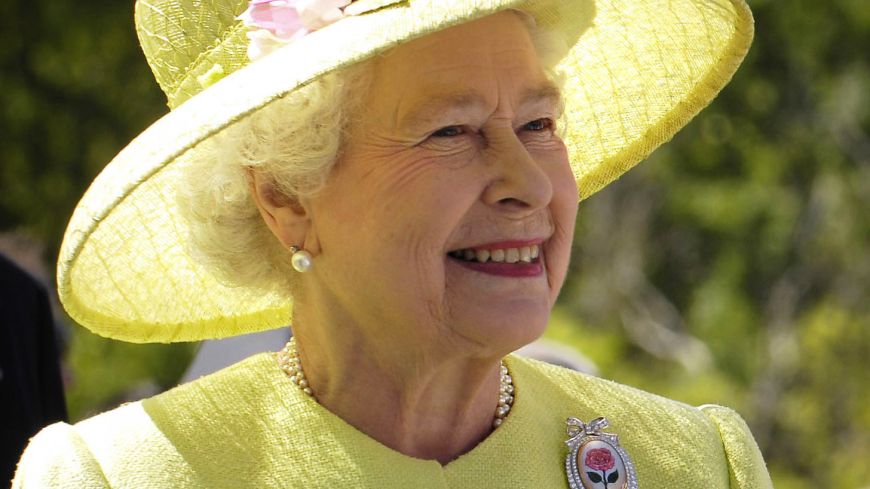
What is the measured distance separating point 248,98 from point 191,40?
1.31ft

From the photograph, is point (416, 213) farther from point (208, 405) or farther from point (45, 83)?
point (45, 83)

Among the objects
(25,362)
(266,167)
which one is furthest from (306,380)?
(25,362)

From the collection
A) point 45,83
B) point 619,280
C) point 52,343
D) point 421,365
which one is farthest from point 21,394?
point 619,280

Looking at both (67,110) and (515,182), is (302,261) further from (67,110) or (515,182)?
(67,110)

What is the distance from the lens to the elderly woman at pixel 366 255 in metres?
2.47

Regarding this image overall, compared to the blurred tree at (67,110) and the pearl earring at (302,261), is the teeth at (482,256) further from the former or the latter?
the blurred tree at (67,110)

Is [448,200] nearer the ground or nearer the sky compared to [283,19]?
nearer the ground

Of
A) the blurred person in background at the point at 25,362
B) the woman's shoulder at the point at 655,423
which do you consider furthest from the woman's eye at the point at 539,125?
the blurred person in background at the point at 25,362

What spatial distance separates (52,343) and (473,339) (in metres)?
1.91

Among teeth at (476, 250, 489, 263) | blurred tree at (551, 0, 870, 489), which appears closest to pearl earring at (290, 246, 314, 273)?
teeth at (476, 250, 489, 263)

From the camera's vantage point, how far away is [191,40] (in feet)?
8.87

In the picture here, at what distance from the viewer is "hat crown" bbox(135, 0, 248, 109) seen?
2.66 m

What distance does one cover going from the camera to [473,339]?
2486 mm

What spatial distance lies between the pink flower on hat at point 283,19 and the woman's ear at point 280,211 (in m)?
0.26
